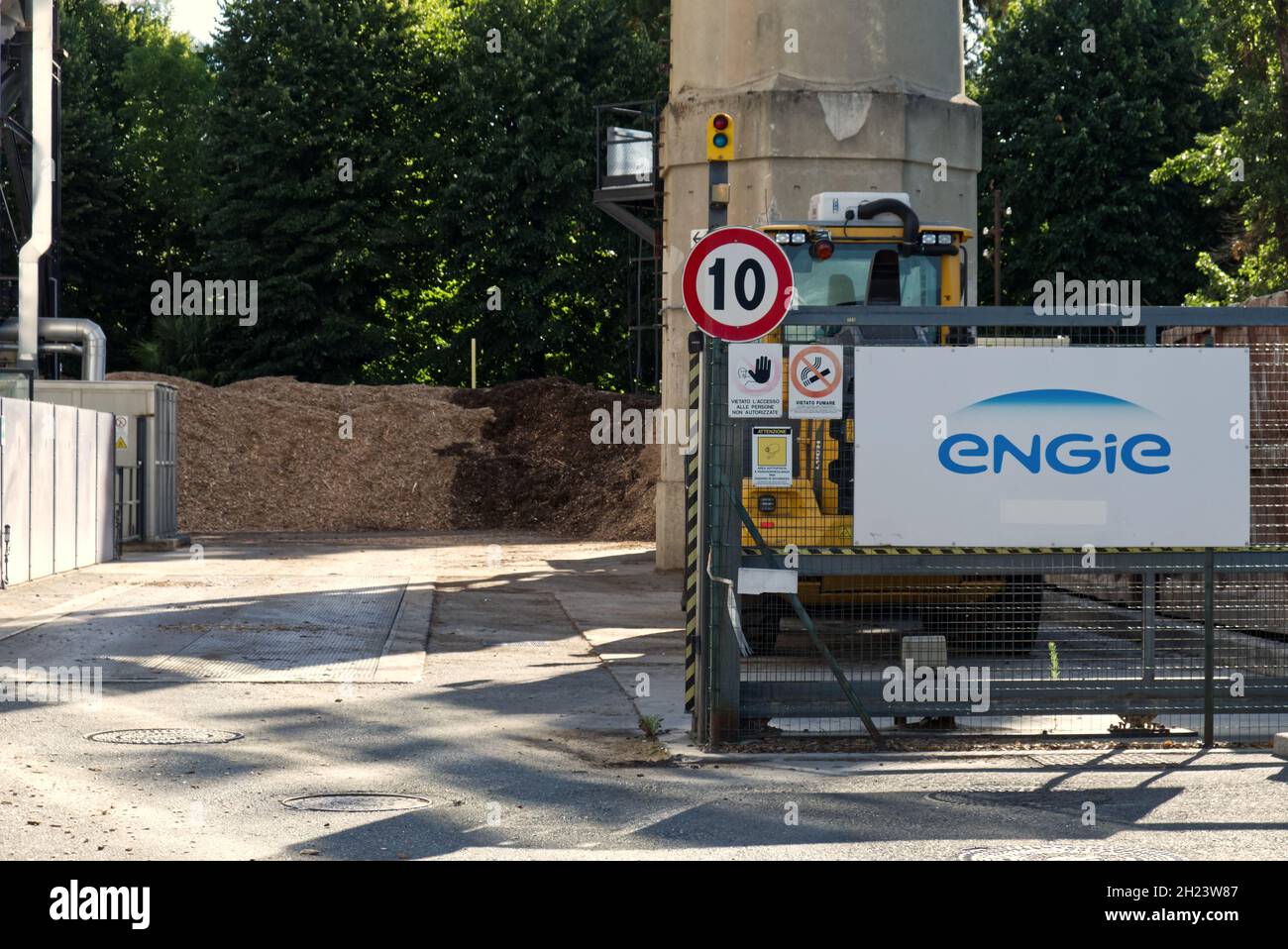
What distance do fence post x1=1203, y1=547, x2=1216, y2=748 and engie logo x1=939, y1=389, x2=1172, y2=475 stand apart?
811 mm

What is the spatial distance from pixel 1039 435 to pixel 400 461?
32163 millimetres

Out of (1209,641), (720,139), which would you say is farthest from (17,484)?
(1209,641)

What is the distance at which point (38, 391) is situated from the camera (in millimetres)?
28422

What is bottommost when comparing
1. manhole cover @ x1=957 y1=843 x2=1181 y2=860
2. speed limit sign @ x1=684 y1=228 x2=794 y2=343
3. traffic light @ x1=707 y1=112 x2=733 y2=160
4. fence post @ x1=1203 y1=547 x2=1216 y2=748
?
manhole cover @ x1=957 y1=843 x2=1181 y2=860

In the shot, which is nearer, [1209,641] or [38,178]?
[1209,641]

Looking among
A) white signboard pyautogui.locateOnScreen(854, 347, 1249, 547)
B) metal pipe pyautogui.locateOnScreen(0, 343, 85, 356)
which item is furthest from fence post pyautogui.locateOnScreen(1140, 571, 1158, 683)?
metal pipe pyautogui.locateOnScreen(0, 343, 85, 356)

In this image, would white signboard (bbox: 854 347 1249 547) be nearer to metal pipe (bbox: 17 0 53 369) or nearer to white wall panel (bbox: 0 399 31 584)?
white wall panel (bbox: 0 399 31 584)

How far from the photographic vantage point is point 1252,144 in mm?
36156

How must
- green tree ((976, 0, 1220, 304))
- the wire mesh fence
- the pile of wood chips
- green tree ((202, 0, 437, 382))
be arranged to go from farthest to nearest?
green tree ((202, 0, 437, 382)) < green tree ((976, 0, 1220, 304)) < the pile of wood chips < the wire mesh fence

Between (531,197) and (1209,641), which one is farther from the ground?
(531,197)

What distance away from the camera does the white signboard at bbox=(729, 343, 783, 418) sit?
10.1 meters

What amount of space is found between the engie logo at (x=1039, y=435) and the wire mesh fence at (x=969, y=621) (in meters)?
0.40

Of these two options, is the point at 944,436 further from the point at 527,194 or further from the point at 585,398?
the point at 527,194

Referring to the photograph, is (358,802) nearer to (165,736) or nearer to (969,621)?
(165,736)
